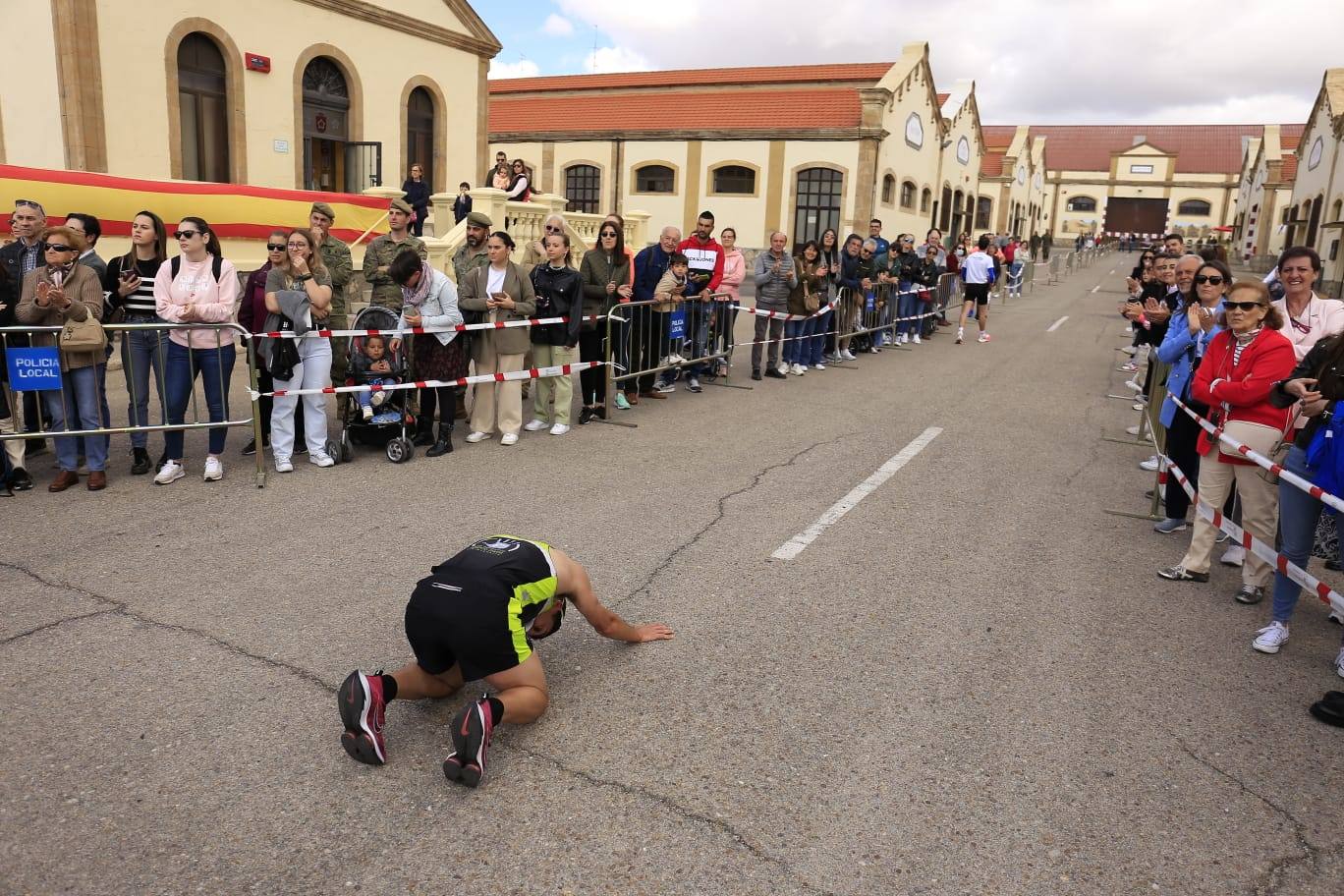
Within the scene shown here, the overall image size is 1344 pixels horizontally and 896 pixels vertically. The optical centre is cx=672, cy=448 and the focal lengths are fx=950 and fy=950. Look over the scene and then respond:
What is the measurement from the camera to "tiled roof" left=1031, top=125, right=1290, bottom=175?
255 ft

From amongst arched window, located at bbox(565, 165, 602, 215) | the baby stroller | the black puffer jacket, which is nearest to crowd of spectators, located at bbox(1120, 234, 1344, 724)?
the black puffer jacket

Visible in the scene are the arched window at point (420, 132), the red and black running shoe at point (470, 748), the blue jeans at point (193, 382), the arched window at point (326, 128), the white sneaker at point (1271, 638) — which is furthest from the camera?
the arched window at point (420, 132)

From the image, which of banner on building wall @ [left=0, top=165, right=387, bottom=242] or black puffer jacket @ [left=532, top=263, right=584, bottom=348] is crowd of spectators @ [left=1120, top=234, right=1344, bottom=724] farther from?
banner on building wall @ [left=0, top=165, right=387, bottom=242]

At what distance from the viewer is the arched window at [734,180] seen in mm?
35625

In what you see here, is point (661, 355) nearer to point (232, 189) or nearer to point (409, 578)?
point (409, 578)

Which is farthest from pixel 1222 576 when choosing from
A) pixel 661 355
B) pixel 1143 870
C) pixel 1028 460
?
pixel 661 355

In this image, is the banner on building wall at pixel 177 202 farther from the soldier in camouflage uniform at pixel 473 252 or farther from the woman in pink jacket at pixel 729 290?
the woman in pink jacket at pixel 729 290

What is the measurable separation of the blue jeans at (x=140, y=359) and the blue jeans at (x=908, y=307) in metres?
13.0

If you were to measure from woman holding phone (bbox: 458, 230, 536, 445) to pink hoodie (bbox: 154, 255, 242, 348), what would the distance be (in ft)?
6.82

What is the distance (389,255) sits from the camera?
868 cm

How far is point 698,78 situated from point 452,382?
33531 millimetres

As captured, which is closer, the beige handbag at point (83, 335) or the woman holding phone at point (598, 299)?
the beige handbag at point (83, 335)

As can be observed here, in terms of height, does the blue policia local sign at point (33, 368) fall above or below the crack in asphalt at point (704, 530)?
above

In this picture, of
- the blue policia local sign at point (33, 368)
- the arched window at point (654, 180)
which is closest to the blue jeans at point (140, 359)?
the blue policia local sign at point (33, 368)
